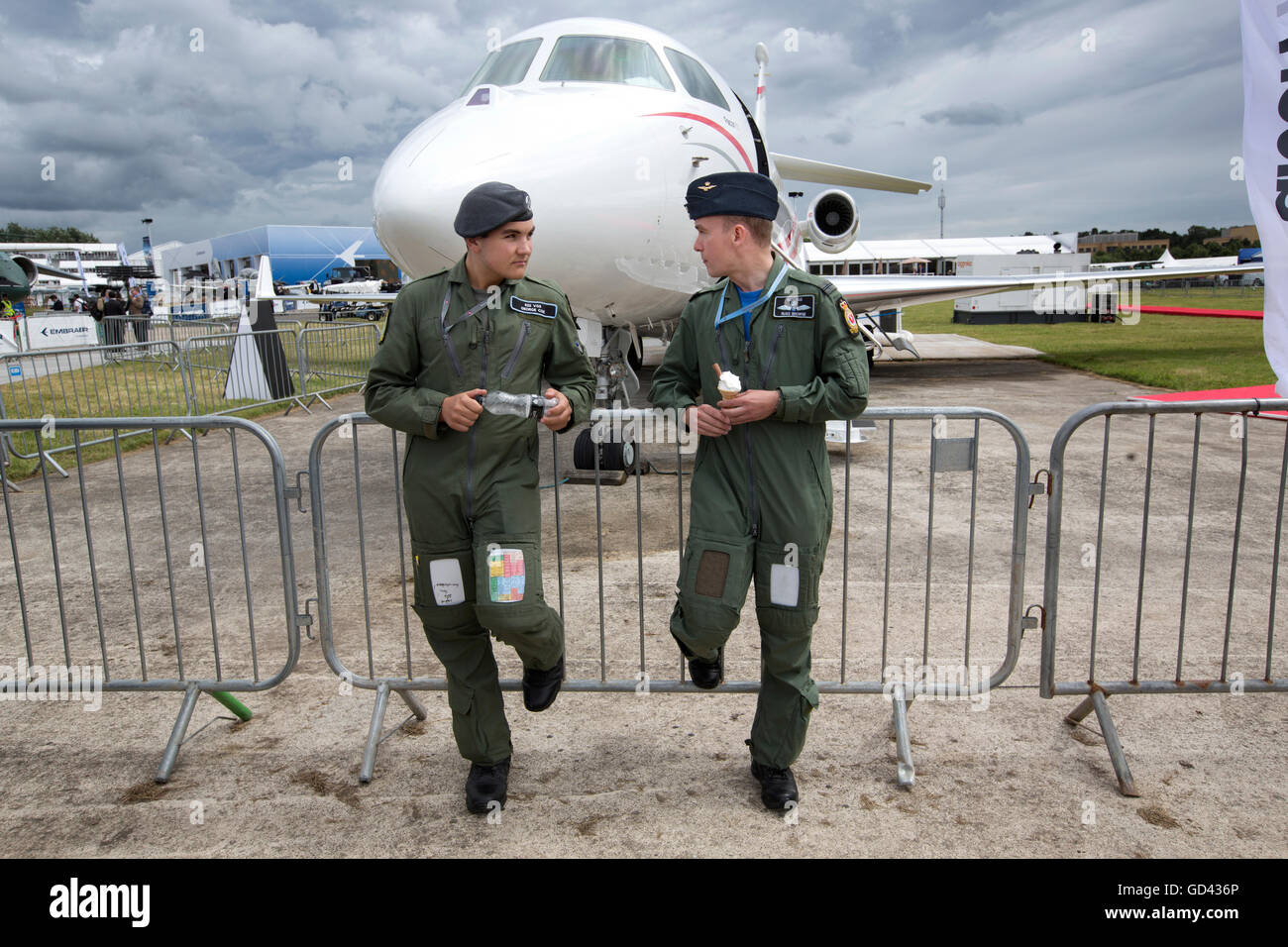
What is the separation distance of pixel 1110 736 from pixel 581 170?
383 centimetres

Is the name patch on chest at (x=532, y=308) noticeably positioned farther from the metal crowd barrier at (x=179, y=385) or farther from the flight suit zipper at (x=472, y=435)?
the metal crowd barrier at (x=179, y=385)

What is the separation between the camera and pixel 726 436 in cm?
273

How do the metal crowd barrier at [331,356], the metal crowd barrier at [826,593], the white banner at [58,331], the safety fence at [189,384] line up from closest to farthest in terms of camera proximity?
the metal crowd barrier at [826,593] → the safety fence at [189,384] → the metal crowd barrier at [331,356] → the white banner at [58,331]

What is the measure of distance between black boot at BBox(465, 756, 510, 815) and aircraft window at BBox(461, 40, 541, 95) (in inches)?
179

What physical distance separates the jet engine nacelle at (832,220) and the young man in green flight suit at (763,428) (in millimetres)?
12653

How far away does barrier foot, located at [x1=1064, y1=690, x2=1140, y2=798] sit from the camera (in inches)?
115

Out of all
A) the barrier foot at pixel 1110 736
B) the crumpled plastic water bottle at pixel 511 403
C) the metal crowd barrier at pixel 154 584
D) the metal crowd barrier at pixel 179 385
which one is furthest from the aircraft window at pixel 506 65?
the metal crowd barrier at pixel 179 385

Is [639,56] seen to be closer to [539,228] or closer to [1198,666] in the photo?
[539,228]

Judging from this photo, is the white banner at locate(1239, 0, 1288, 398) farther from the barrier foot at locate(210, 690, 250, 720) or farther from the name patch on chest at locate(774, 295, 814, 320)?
the barrier foot at locate(210, 690, 250, 720)

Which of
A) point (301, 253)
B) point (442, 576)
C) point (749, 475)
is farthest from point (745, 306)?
point (301, 253)

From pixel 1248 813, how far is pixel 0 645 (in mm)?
5690

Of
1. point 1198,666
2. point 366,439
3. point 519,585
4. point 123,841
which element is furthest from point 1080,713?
point 366,439

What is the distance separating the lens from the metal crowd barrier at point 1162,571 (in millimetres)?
3176

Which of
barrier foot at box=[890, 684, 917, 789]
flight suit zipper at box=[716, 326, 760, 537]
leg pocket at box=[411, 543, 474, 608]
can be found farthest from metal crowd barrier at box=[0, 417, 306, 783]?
barrier foot at box=[890, 684, 917, 789]
